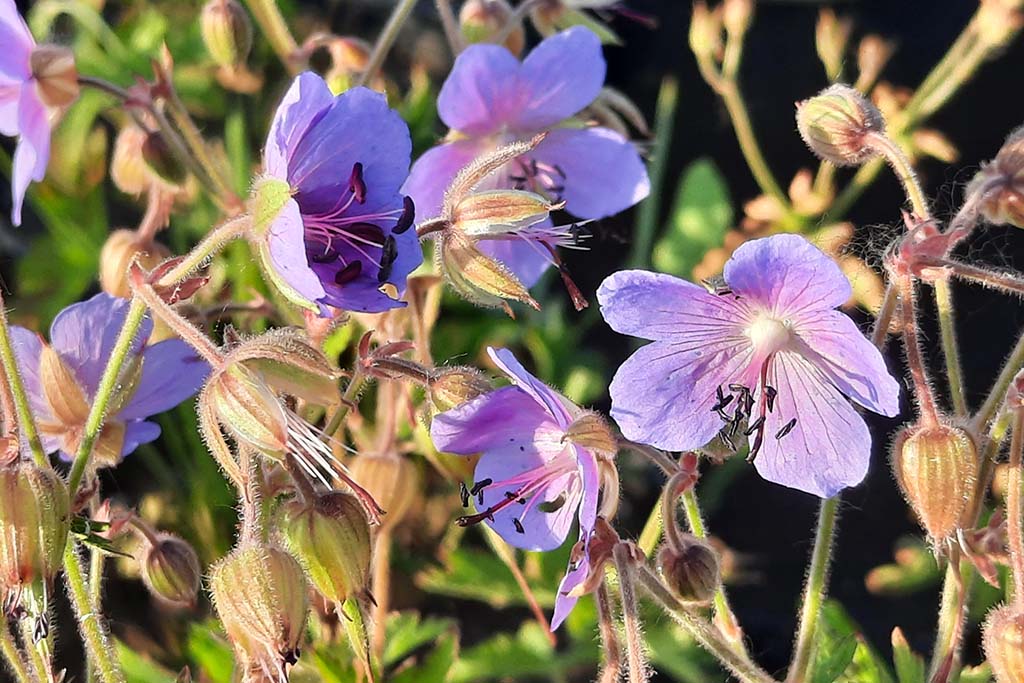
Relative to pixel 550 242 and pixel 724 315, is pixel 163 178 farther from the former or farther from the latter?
pixel 724 315

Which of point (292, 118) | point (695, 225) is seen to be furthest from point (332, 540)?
point (695, 225)

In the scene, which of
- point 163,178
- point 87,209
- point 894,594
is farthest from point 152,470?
point 894,594

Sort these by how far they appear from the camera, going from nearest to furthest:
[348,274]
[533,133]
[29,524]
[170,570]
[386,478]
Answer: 1. [29,524]
2. [348,274]
3. [170,570]
4. [386,478]
5. [533,133]

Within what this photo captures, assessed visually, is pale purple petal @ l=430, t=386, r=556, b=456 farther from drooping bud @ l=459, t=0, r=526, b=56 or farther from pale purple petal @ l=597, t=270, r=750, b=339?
drooping bud @ l=459, t=0, r=526, b=56

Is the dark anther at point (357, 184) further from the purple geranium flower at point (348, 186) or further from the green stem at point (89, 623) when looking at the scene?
the green stem at point (89, 623)

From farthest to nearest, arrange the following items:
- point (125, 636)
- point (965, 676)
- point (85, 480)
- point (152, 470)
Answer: point (152, 470)
point (125, 636)
point (965, 676)
point (85, 480)

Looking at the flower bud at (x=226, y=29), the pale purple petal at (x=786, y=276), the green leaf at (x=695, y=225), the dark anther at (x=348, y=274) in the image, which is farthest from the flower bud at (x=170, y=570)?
the green leaf at (x=695, y=225)

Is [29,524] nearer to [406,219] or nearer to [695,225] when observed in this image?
[406,219]
